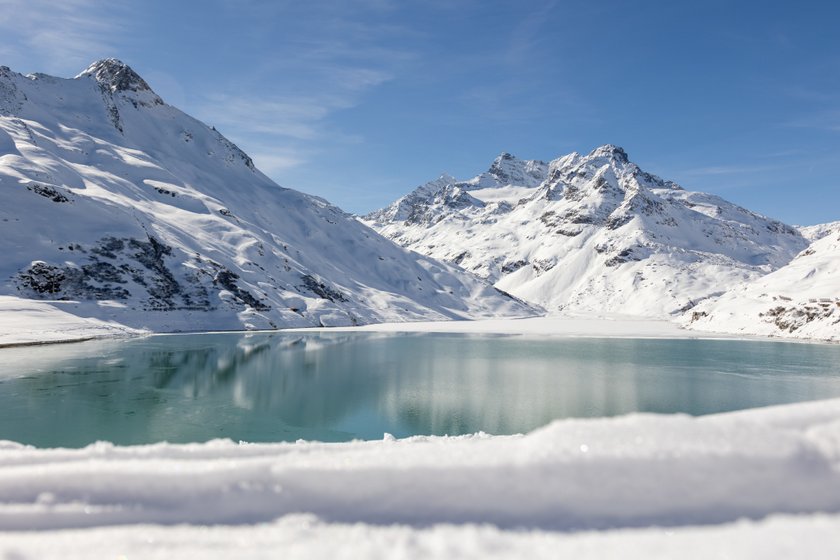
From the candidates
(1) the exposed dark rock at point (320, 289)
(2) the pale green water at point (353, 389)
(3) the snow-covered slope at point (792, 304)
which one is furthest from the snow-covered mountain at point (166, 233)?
(3) the snow-covered slope at point (792, 304)

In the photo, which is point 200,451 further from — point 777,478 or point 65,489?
point 777,478

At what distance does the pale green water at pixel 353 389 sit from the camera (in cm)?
2277

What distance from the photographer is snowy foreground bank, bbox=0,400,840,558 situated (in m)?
4.10

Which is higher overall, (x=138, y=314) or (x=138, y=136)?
(x=138, y=136)

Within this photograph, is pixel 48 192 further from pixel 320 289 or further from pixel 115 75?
pixel 115 75

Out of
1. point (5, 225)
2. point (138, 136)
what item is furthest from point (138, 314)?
point (138, 136)

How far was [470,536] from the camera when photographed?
4.23m

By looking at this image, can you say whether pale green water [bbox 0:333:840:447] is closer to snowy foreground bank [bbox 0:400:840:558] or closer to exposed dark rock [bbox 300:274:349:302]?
snowy foreground bank [bbox 0:400:840:558]

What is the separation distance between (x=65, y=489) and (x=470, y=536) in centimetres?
416

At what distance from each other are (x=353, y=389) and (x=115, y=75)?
21702cm

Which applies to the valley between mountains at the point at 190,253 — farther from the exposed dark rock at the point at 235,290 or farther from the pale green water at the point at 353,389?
the pale green water at the point at 353,389

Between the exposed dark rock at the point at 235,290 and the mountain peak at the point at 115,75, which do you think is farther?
the mountain peak at the point at 115,75

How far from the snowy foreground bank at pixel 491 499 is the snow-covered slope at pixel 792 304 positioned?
84528mm

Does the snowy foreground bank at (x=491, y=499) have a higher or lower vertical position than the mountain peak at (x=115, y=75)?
lower
